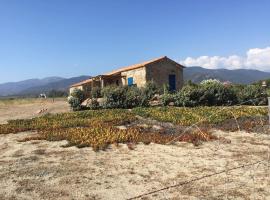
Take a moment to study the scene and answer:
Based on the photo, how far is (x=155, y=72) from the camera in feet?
127

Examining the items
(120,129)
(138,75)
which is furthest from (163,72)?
(120,129)

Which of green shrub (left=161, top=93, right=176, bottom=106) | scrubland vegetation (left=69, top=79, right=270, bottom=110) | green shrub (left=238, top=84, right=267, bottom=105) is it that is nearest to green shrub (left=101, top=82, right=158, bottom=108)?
scrubland vegetation (left=69, top=79, right=270, bottom=110)

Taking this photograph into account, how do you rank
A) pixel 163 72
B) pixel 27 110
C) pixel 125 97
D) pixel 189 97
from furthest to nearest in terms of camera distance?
pixel 163 72 < pixel 27 110 < pixel 125 97 < pixel 189 97

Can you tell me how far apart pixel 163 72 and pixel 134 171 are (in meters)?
30.8

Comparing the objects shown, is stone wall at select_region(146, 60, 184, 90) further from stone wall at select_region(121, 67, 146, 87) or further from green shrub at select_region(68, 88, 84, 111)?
green shrub at select_region(68, 88, 84, 111)

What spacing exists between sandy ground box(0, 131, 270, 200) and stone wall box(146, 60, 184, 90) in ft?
85.3

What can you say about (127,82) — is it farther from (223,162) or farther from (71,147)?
(223,162)

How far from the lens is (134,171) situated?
9148mm

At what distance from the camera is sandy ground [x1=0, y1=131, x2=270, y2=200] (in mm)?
7656

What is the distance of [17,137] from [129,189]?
345 inches

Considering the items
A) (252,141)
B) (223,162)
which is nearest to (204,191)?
(223,162)

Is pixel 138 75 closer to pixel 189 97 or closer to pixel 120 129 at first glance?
pixel 189 97

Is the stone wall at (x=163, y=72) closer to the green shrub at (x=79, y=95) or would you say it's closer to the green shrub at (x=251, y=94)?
the green shrub at (x=79, y=95)

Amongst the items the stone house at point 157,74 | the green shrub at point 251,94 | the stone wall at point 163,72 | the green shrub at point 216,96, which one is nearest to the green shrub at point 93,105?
the green shrub at point 216,96
